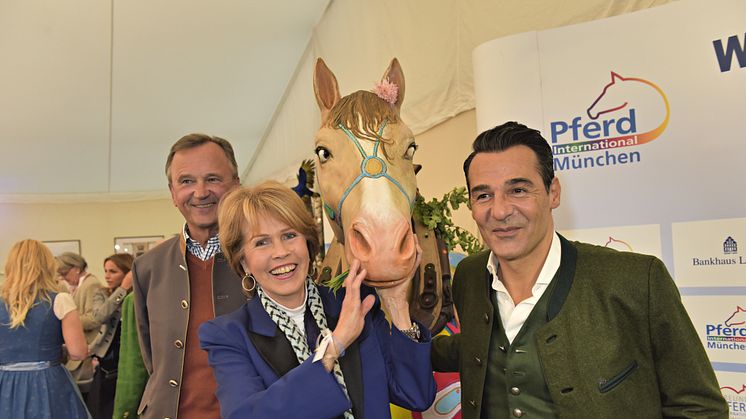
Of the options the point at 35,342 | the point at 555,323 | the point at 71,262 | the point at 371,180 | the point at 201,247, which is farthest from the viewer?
the point at 71,262

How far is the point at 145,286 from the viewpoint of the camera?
2.09m

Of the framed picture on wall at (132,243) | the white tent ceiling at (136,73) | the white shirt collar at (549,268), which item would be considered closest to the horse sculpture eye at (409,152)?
the white shirt collar at (549,268)

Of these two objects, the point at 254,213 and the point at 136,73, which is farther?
the point at 136,73

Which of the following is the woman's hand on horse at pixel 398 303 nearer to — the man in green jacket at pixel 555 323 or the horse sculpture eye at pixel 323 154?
the man in green jacket at pixel 555 323

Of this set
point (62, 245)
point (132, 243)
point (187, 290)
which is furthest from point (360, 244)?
point (62, 245)

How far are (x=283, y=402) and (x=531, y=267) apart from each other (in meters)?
0.71

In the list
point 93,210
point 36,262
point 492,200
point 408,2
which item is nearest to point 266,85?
point 408,2

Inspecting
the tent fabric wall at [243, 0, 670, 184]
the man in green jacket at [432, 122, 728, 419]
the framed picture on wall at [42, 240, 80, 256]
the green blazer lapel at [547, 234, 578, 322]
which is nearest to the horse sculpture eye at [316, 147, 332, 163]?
the man in green jacket at [432, 122, 728, 419]

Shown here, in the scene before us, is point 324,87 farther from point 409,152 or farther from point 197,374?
point 197,374

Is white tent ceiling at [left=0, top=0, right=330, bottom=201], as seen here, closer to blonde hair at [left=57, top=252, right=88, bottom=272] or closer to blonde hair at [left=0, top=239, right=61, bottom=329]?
blonde hair at [left=57, top=252, right=88, bottom=272]

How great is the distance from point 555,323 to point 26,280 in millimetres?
A: 3584

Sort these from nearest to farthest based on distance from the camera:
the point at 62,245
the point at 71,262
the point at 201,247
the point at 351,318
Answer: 1. the point at 351,318
2. the point at 201,247
3. the point at 71,262
4. the point at 62,245

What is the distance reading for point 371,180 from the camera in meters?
1.67

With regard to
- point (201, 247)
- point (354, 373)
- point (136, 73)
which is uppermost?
point (136, 73)
